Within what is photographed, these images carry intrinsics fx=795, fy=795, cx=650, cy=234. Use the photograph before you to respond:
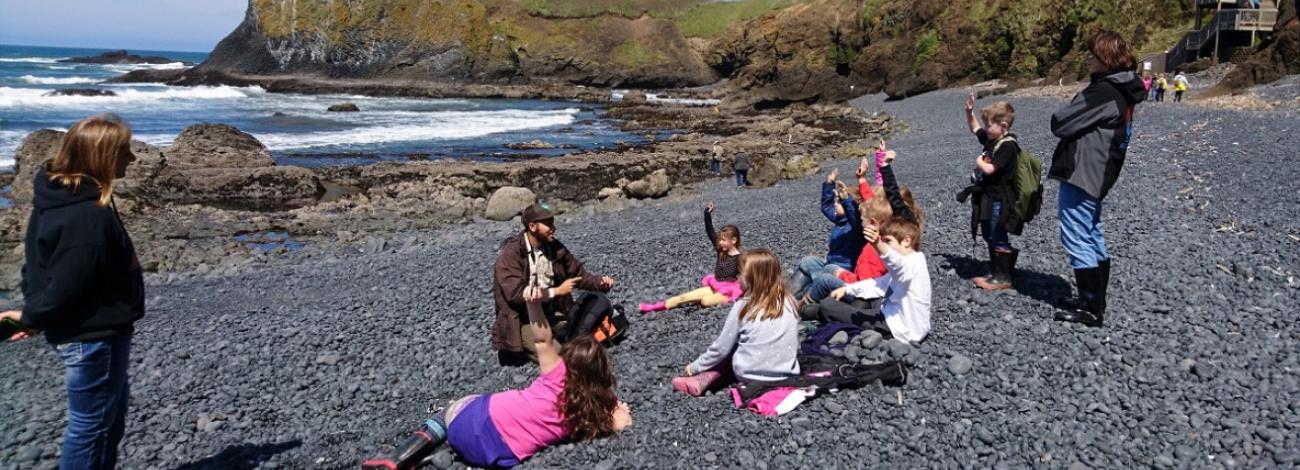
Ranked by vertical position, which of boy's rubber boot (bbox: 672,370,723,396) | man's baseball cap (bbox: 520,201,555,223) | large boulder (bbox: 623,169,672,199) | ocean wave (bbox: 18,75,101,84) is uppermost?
ocean wave (bbox: 18,75,101,84)

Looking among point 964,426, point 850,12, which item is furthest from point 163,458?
point 850,12

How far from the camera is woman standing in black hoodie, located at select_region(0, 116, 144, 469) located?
3.45 meters

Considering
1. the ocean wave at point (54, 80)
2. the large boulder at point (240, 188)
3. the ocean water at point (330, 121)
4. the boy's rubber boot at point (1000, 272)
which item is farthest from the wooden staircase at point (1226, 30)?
the ocean wave at point (54, 80)

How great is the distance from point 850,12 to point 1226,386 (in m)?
65.2

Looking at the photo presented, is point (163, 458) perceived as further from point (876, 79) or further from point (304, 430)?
point (876, 79)

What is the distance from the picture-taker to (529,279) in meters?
5.97

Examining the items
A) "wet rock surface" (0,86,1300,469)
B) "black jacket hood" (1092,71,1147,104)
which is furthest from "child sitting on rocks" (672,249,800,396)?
"black jacket hood" (1092,71,1147,104)

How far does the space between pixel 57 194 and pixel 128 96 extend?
180 ft

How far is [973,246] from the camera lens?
8078 millimetres

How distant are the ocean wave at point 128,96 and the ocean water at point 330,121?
0.06 meters

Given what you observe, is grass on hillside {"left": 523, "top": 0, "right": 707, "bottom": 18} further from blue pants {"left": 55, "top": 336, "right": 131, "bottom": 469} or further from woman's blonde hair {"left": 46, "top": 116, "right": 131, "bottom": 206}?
blue pants {"left": 55, "top": 336, "right": 131, "bottom": 469}

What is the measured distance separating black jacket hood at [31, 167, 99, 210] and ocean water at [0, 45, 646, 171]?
21823 millimetres

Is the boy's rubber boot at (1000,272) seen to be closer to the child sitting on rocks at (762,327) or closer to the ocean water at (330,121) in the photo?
the child sitting on rocks at (762,327)

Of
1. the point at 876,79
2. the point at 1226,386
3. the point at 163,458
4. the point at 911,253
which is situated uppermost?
the point at 876,79
